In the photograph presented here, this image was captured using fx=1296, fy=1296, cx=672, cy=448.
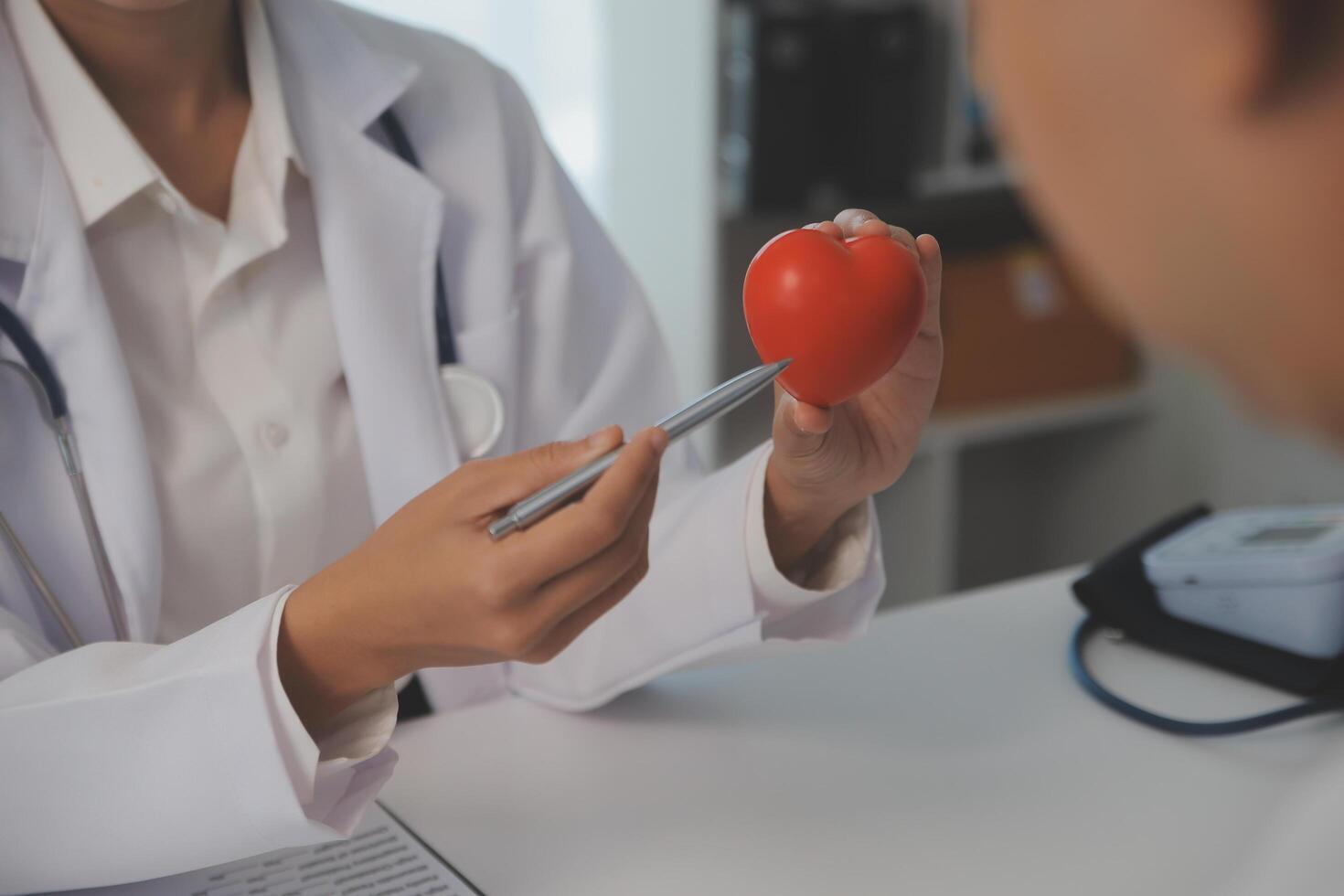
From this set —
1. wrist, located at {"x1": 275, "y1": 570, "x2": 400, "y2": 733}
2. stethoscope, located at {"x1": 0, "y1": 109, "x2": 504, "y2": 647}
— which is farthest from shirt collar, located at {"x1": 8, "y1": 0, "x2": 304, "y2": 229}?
wrist, located at {"x1": 275, "y1": 570, "x2": 400, "y2": 733}

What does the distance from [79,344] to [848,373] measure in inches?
22.6

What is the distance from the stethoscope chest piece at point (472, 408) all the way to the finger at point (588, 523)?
45 centimetres

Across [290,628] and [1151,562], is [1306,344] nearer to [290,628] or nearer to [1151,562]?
[290,628]

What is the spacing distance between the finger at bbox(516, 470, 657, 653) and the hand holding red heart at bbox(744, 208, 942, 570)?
154 millimetres

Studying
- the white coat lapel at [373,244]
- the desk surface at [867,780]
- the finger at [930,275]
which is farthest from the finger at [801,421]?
the white coat lapel at [373,244]

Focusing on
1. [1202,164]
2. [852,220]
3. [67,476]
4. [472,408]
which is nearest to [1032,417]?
[472,408]

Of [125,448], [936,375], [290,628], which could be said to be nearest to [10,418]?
[125,448]

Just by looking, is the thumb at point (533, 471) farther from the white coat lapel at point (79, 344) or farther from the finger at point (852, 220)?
A: the white coat lapel at point (79, 344)

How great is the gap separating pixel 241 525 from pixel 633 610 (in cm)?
34

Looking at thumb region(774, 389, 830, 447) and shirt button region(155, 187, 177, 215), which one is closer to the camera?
thumb region(774, 389, 830, 447)

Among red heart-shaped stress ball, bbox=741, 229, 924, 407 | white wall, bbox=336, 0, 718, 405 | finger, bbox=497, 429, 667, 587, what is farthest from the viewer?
white wall, bbox=336, 0, 718, 405

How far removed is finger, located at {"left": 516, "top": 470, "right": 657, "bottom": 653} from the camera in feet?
2.44

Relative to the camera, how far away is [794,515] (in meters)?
1.00

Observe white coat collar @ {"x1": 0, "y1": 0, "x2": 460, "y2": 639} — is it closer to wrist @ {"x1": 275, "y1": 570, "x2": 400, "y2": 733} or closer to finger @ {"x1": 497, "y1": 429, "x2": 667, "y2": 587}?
wrist @ {"x1": 275, "y1": 570, "x2": 400, "y2": 733}
